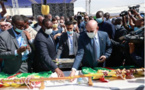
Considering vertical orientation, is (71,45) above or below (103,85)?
above

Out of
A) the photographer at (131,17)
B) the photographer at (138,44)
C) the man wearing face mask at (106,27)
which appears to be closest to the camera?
the photographer at (138,44)

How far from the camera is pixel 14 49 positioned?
2096 mm

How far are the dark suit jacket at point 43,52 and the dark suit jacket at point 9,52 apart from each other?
0.31 meters

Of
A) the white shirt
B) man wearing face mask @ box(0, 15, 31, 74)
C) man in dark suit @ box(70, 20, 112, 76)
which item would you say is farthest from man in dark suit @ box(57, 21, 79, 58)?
man wearing face mask @ box(0, 15, 31, 74)

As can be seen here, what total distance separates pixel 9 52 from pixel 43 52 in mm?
487

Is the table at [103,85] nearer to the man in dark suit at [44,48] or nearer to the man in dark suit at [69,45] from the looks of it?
the man in dark suit at [44,48]

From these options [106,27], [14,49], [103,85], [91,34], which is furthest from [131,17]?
[14,49]

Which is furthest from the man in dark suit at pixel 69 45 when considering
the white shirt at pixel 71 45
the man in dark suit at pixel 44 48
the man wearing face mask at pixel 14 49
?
the man wearing face mask at pixel 14 49

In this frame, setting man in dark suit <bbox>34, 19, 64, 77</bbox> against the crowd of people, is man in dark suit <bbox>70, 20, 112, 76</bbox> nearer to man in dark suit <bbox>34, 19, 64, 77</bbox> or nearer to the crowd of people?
the crowd of people

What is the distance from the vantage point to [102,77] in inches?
76.5

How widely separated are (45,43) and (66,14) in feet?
35.3

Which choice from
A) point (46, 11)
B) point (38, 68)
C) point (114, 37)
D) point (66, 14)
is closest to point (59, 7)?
point (66, 14)

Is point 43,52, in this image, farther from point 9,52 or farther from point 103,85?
point 103,85

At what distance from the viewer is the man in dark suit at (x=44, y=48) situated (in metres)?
2.09
